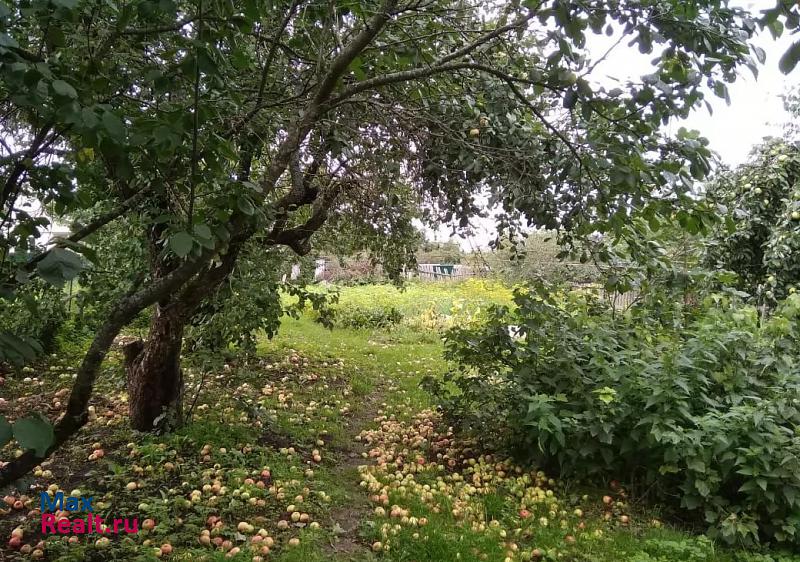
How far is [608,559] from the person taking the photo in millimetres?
2975

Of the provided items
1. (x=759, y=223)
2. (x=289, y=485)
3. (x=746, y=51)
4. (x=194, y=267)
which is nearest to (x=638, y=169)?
(x=746, y=51)

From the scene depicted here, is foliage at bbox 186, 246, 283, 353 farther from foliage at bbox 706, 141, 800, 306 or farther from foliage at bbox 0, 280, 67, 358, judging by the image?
foliage at bbox 706, 141, 800, 306

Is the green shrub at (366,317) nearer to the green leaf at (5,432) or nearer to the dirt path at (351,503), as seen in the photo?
the dirt path at (351,503)

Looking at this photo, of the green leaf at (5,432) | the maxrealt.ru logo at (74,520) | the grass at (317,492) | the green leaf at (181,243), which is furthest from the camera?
the grass at (317,492)

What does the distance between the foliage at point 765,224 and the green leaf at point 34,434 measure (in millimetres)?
7287

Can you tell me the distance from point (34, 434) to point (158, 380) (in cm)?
326

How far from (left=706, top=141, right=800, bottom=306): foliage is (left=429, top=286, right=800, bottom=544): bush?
3.05 m

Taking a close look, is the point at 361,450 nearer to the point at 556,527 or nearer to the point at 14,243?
the point at 556,527

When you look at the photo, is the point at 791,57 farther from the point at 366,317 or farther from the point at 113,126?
the point at 366,317

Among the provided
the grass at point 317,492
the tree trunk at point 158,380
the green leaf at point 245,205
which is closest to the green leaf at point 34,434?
the green leaf at point 245,205

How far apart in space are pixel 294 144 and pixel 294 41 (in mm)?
1172

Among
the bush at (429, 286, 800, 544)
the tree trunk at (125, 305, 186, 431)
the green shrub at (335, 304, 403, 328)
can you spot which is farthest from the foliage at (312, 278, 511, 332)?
the tree trunk at (125, 305, 186, 431)

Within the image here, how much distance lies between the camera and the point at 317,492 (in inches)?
140

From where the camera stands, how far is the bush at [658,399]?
10.4 feet
